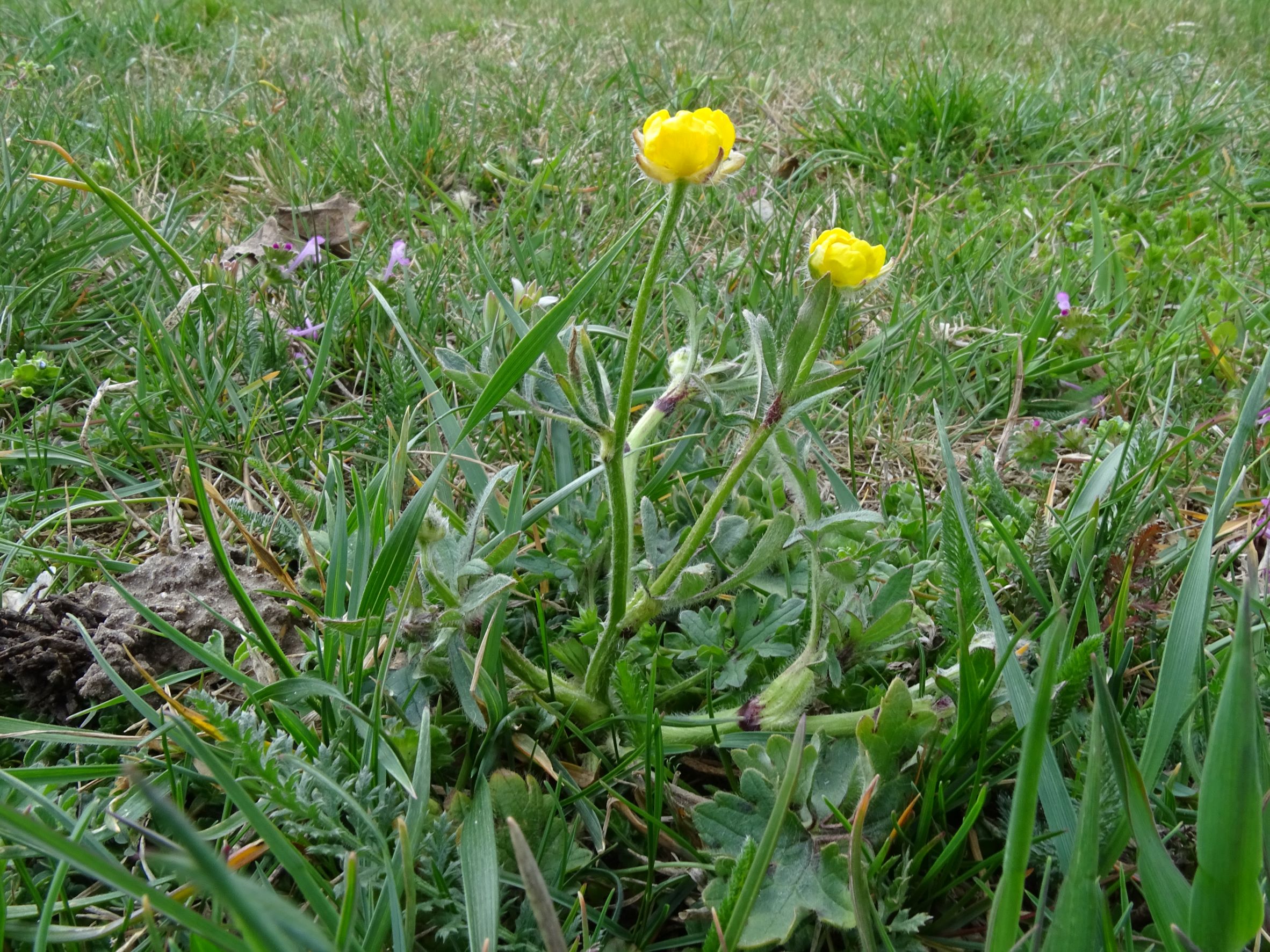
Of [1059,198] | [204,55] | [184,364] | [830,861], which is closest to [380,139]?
[184,364]

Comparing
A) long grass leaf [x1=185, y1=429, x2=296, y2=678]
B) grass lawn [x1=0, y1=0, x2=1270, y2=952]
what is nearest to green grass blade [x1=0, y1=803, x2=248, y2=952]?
grass lawn [x1=0, y1=0, x2=1270, y2=952]

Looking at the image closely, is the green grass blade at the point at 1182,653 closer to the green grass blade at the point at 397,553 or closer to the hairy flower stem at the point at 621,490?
the hairy flower stem at the point at 621,490

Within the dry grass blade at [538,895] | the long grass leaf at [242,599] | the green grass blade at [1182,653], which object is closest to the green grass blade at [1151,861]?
the green grass blade at [1182,653]

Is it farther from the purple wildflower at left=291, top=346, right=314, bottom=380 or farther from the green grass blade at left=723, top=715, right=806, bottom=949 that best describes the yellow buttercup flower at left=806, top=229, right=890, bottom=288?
the purple wildflower at left=291, top=346, right=314, bottom=380

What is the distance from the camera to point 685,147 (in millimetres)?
853

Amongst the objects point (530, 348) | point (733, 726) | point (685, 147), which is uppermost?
point (685, 147)

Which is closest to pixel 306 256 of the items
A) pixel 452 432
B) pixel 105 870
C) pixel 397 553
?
pixel 452 432

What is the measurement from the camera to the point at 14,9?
429 cm

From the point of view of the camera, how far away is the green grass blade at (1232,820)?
23.5 inches

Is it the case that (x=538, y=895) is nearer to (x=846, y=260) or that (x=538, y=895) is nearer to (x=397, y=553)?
(x=397, y=553)

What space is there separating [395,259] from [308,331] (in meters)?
0.31

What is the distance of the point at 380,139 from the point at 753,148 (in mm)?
1216

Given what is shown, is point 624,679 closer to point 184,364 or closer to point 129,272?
point 184,364

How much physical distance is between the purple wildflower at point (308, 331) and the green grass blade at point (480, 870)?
1303 millimetres
